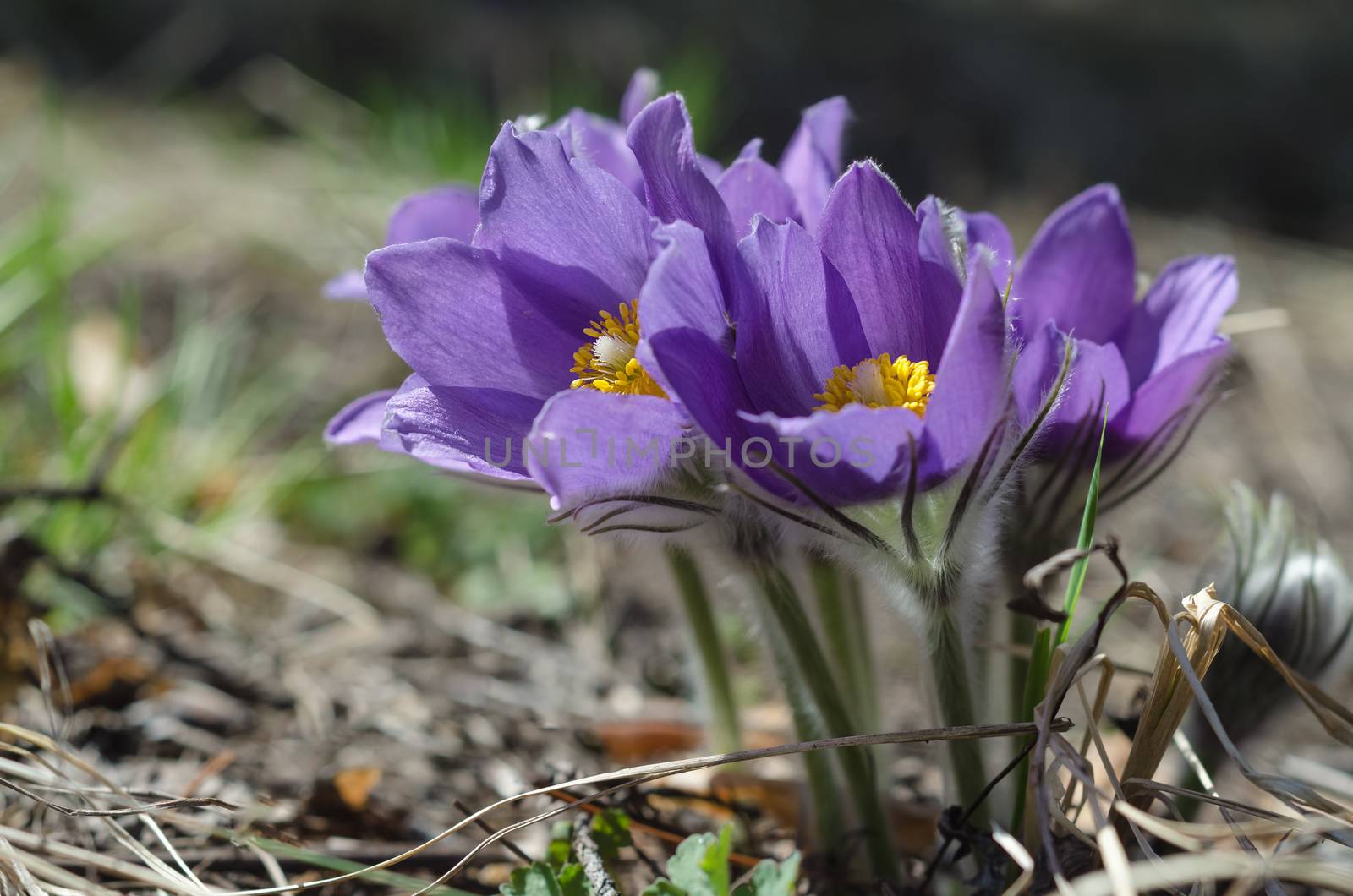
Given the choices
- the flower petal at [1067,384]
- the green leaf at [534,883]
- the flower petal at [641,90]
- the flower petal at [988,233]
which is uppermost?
the flower petal at [641,90]

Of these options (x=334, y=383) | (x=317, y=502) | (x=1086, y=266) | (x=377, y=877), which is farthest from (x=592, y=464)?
(x=334, y=383)

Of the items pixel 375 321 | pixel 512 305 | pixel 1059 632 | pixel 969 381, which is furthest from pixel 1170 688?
pixel 375 321

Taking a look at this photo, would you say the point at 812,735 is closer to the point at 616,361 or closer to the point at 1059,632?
the point at 1059,632

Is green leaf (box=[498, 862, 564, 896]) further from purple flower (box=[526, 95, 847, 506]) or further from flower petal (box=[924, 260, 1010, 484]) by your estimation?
flower petal (box=[924, 260, 1010, 484])

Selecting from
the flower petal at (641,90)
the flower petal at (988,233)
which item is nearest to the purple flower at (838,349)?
the flower petal at (988,233)

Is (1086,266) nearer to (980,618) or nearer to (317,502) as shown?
(980,618)

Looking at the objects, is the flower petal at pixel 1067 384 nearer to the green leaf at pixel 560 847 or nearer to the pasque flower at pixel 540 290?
the pasque flower at pixel 540 290

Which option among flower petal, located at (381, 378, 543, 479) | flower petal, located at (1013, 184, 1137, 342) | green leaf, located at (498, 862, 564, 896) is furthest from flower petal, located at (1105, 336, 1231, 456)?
green leaf, located at (498, 862, 564, 896)
